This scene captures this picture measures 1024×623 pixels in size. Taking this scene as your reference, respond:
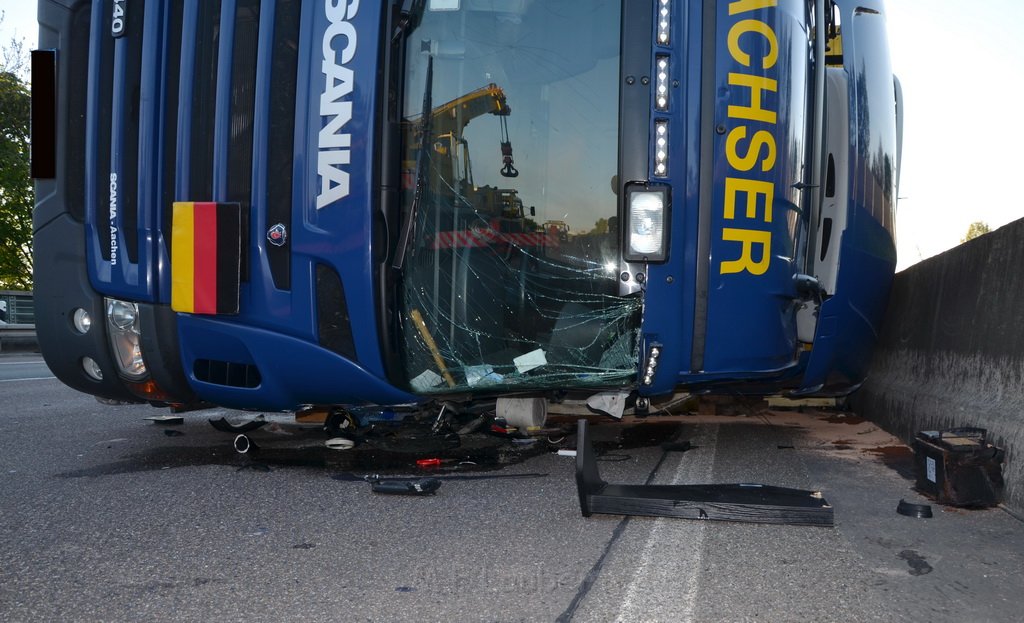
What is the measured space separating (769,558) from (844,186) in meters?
2.52

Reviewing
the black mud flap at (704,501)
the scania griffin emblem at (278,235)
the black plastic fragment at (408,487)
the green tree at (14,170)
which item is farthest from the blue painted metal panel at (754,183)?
the green tree at (14,170)

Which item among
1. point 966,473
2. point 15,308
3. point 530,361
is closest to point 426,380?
point 530,361

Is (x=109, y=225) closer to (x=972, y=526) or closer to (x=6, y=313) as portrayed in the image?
(x=972, y=526)

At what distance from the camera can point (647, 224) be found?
399 cm

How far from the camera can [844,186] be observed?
190 inches

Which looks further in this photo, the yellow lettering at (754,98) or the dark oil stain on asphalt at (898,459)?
the dark oil stain on asphalt at (898,459)

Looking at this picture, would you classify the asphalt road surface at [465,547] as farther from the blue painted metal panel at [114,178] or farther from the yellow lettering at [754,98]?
the yellow lettering at [754,98]

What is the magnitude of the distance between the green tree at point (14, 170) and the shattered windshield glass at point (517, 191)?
26.2 metres

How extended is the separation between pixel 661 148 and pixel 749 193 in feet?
1.47

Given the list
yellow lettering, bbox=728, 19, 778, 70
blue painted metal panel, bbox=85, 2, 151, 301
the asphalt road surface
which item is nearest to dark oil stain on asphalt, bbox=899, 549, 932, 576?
the asphalt road surface

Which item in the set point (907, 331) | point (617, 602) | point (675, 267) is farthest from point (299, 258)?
point (907, 331)

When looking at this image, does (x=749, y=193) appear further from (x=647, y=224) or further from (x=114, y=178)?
(x=114, y=178)

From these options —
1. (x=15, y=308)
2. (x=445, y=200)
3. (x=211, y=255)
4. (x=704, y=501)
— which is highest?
(x=445, y=200)

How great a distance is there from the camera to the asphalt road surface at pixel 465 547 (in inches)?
99.2
